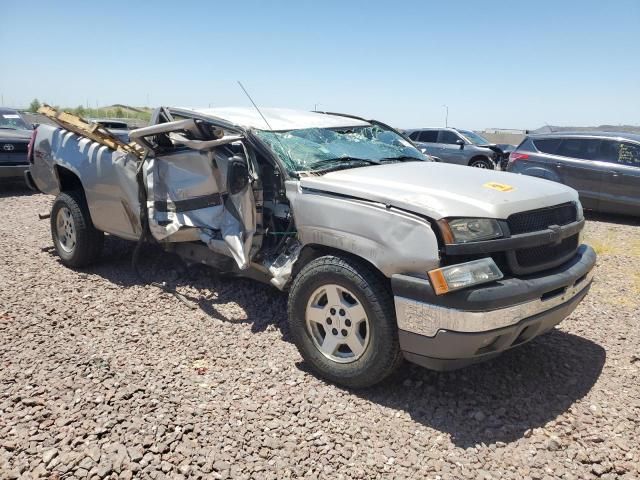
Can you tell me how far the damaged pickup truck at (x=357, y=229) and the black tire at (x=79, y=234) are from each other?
0.40 metres

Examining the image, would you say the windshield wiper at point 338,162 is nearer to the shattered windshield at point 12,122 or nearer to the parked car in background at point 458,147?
the shattered windshield at point 12,122

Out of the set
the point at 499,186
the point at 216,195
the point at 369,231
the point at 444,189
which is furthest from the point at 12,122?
the point at 499,186

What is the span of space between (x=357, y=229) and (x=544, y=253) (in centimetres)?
112

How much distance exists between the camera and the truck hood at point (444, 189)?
9.18 ft

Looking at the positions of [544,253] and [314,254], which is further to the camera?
[314,254]

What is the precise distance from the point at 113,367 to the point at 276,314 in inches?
53.0

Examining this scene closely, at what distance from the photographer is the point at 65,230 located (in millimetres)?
5473

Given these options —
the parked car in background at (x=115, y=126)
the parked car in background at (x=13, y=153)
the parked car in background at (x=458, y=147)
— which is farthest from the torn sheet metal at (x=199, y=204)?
the parked car in background at (x=458, y=147)

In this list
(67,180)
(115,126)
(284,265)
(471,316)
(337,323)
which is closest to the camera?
(471,316)

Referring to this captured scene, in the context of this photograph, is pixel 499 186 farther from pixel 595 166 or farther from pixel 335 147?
pixel 595 166

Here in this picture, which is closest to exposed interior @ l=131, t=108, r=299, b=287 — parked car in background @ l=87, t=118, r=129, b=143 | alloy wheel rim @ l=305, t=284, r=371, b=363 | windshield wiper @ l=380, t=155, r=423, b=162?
alloy wheel rim @ l=305, t=284, r=371, b=363

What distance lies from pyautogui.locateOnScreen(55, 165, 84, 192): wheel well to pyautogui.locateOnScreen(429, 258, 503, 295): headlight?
4.24m

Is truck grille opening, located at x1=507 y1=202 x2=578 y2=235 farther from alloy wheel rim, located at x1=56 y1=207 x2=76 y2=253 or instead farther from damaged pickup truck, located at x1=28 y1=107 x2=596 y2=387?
alloy wheel rim, located at x1=56 y1=207 x2=76 y2=253

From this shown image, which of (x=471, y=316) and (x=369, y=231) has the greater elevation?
(x=369, y=231)
